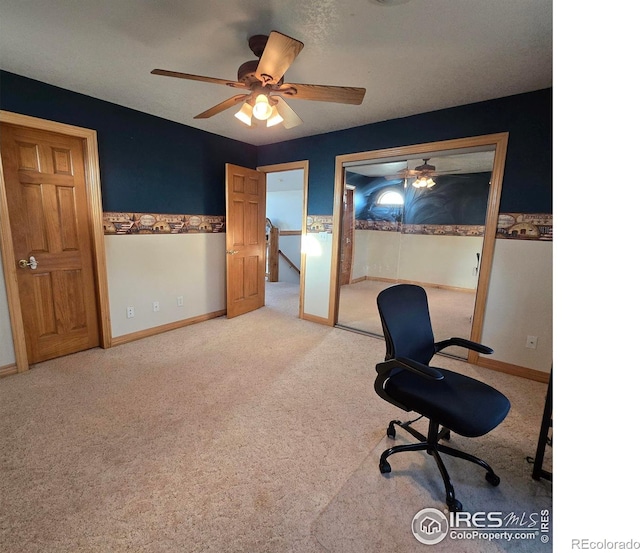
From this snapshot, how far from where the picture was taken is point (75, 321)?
280 centimetres

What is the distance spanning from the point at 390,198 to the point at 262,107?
4.50 meters

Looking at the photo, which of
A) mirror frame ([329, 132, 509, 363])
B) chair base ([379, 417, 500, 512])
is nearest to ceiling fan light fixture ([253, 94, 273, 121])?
mirror frame ([329, 132, 509, 363])

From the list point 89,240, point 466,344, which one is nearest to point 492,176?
point 466,344

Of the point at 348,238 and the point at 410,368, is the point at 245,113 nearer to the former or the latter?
the point at 410,368

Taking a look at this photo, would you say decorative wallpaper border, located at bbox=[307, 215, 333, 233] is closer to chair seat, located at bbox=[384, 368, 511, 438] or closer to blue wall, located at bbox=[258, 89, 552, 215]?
blue wall, located at bbox=[258, 89, 552, 215]

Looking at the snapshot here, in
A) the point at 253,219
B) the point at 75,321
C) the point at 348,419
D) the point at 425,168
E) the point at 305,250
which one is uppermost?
the point at 425,168

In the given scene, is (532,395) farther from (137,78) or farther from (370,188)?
(370,188)

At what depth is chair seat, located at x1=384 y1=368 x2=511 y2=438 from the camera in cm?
128

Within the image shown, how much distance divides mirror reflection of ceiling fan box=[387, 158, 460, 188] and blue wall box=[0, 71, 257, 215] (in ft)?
9.75

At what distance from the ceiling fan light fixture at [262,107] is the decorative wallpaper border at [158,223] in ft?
6.28

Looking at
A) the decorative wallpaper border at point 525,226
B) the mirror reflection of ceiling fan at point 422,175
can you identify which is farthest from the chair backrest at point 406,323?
the mirror reflection of ceiling fan at point 422,175

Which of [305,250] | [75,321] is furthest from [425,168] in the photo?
[75,321]
